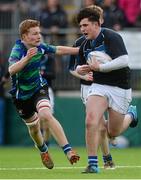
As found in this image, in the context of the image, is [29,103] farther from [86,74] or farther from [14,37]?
[14,37]

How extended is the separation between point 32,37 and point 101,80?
1474 millimetres

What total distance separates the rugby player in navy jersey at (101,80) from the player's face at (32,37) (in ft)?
2.91

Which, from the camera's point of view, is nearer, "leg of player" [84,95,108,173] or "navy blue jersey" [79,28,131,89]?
"leg of player" [84,95,108,173]

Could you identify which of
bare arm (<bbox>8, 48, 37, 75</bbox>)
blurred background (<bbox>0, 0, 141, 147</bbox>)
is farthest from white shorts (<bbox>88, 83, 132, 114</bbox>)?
blurred background (<bbox>0, 0, 141, 147</bbox>)

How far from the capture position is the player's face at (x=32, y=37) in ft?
44.9

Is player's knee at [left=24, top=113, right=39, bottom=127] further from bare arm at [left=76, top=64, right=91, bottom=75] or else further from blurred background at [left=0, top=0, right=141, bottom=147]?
blurred background at [left=0, top=0, right=141, bottom=147]

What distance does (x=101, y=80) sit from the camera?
1287 cm

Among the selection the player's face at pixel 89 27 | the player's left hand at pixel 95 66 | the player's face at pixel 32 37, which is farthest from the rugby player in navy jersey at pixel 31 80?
the player's left hand at pixel 95 66

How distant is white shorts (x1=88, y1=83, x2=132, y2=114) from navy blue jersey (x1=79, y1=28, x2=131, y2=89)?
0.20 ft

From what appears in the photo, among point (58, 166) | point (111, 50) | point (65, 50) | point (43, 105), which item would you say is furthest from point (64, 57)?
point (111, 50)

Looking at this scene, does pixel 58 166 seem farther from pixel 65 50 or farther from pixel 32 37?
pixel 32 37

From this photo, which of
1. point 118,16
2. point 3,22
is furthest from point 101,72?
point 3,22

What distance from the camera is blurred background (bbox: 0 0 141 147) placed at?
22.2 m

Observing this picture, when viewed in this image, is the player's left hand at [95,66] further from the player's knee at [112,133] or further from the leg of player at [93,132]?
the player's knee at [112,133]
